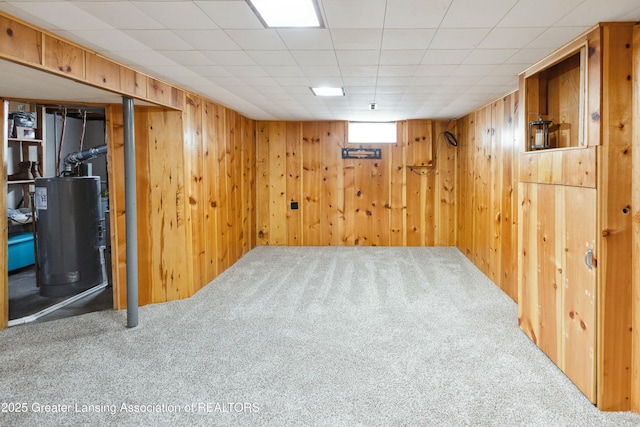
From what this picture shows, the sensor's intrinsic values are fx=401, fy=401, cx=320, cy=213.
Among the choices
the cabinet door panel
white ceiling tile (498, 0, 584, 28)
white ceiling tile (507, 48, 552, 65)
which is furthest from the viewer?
white ceiling tile (507, 48, 552, 65)

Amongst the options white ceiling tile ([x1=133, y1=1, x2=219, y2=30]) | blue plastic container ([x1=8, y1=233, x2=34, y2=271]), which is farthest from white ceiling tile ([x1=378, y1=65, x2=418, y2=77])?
blue plastic container ([x1=8, y1=233, x2=34, y2=271])

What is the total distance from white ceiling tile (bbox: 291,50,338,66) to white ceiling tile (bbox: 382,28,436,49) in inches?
15.6

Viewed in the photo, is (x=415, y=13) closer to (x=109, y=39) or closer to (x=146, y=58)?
(x=109, y=39)

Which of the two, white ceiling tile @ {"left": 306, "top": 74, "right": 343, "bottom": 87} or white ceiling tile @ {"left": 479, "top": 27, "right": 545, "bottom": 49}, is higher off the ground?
white ceiling tile @ {"left": 306, "top": 74, "right": 343, "bottom": 87}

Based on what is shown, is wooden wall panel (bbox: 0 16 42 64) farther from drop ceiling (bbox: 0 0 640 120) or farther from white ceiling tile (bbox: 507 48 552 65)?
white ceiling tile (bbox: 507 48 552 65)

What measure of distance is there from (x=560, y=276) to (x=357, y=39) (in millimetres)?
1901

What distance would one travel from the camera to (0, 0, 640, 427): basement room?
6.69 ft

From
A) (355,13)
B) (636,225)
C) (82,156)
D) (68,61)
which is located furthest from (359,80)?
(82,156)

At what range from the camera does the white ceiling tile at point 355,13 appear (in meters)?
1.84

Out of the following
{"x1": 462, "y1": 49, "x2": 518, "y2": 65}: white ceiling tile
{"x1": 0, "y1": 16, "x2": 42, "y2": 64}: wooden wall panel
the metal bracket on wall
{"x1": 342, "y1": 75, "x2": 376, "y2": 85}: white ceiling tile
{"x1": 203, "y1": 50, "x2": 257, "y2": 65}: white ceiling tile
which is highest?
{"x1": 342, "y1": 75, "x2": 376, "y2": 85}: white ceiling tile

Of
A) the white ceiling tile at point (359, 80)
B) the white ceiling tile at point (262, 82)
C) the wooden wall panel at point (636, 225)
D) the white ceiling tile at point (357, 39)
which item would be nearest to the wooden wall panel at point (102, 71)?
the white ceiling tile at point (262, 82)

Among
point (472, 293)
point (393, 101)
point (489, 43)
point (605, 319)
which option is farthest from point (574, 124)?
point (393, 101)

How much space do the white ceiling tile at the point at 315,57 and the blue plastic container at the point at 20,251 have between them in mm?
4493

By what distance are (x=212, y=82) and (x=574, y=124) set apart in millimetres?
2817
